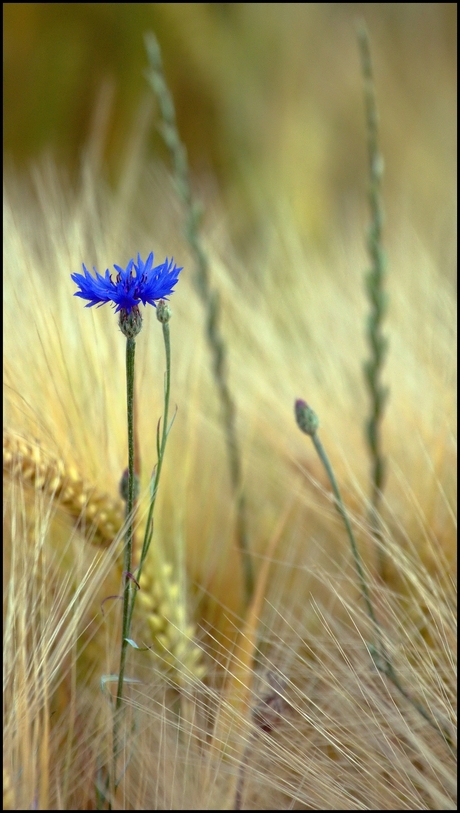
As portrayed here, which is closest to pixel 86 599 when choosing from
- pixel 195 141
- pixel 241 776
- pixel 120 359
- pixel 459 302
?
pixel 241 776

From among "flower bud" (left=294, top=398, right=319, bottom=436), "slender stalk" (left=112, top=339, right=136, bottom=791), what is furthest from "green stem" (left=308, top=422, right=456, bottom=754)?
"slender stalk" (left=112, top=339, right=136, bottom=791)

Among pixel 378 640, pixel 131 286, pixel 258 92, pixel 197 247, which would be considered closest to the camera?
pixel 131 286

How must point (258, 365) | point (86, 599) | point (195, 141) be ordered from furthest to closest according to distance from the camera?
point (195, 141) → point (258, 365) → point (86, 599)

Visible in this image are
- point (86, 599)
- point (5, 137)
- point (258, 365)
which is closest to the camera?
point (86, 599)

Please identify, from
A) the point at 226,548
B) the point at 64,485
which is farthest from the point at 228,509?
the point at 64,485

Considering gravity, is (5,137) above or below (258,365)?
above

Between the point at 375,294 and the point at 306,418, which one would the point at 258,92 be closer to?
the point at 375,294

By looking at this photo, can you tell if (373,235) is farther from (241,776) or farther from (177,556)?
(241,776)
